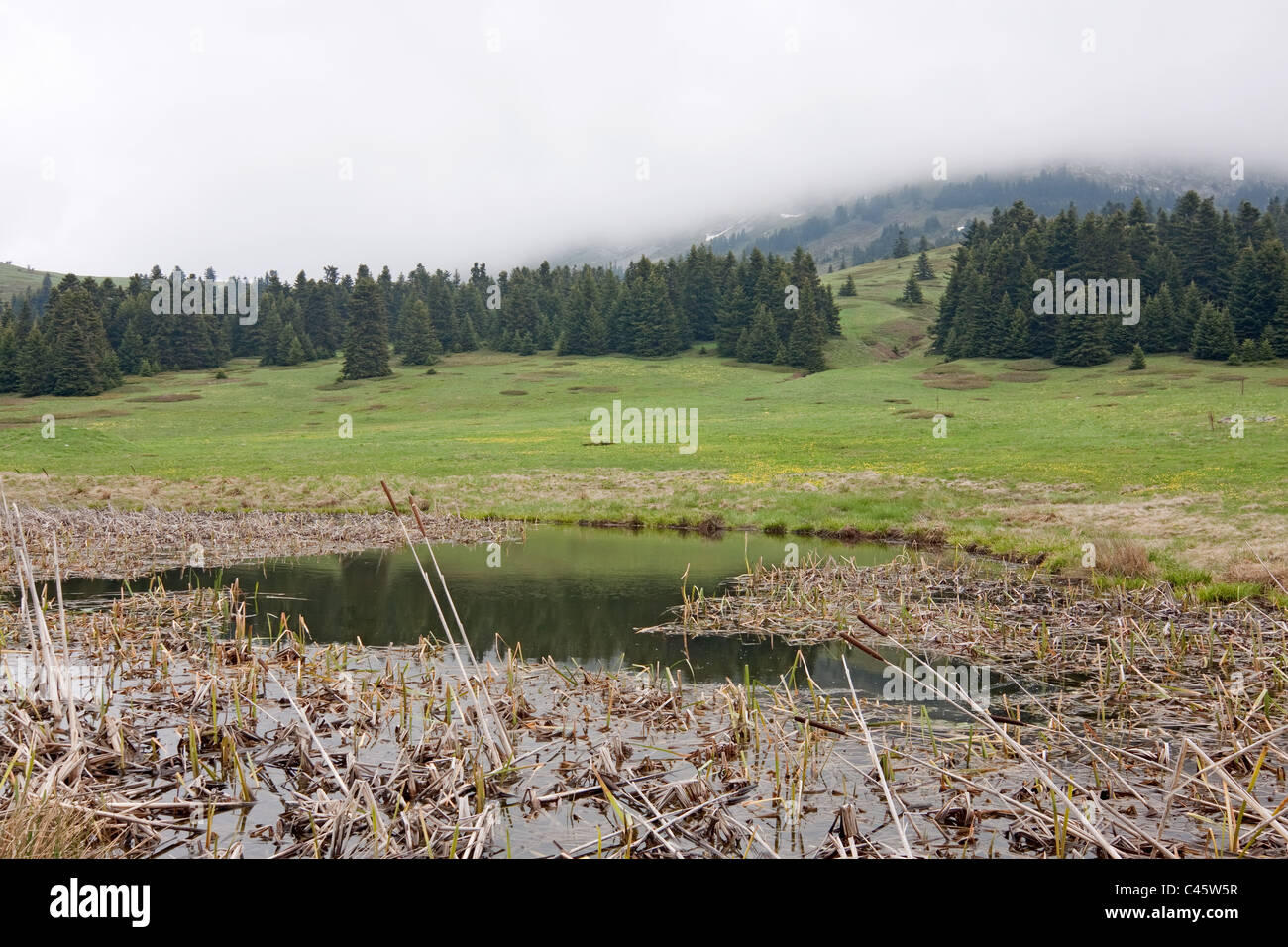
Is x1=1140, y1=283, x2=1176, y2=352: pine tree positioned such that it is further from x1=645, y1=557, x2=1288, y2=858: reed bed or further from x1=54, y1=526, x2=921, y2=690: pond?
x1=645, y1=557, x2=1288, y2=858: reed bed

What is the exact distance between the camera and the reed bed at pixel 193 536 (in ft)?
79.7

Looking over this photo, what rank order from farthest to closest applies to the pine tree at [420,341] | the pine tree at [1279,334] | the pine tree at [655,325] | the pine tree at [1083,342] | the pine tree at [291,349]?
the pine tree at [291,349] → the pine tree at [655,325] → the pine tree at [420,341] → the pine tree at [1083,342] → the pine tree at [1279,334]

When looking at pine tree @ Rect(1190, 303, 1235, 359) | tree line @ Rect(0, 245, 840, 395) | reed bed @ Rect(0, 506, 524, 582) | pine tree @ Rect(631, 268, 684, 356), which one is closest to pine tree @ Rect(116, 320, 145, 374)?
tree line @ Rect(0, 245, 840, 395)

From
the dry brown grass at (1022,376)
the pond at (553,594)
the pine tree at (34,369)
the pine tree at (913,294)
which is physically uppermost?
the pine tree at (913,294)

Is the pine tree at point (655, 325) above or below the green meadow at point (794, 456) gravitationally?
above

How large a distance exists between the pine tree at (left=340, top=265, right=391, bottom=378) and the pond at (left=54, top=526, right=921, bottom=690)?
8735 cm

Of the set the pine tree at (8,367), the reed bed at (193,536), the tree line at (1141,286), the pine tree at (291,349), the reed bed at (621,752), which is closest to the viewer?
the reed bed at (621,752)

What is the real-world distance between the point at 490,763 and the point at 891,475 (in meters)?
31.8

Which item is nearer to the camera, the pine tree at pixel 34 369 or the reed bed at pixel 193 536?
the reed bed at pixel 193 536

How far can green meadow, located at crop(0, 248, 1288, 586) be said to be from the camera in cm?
2961

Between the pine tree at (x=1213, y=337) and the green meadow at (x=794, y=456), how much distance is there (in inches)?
99.3

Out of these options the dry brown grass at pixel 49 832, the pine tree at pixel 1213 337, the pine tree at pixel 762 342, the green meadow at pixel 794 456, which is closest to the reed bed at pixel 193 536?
the green meadow at pixel 794 456

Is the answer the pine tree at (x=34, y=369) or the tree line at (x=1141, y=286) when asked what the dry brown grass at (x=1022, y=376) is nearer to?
the tree line at (x=1141, y=286)

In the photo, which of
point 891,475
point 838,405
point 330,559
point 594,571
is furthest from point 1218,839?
point 838,405
